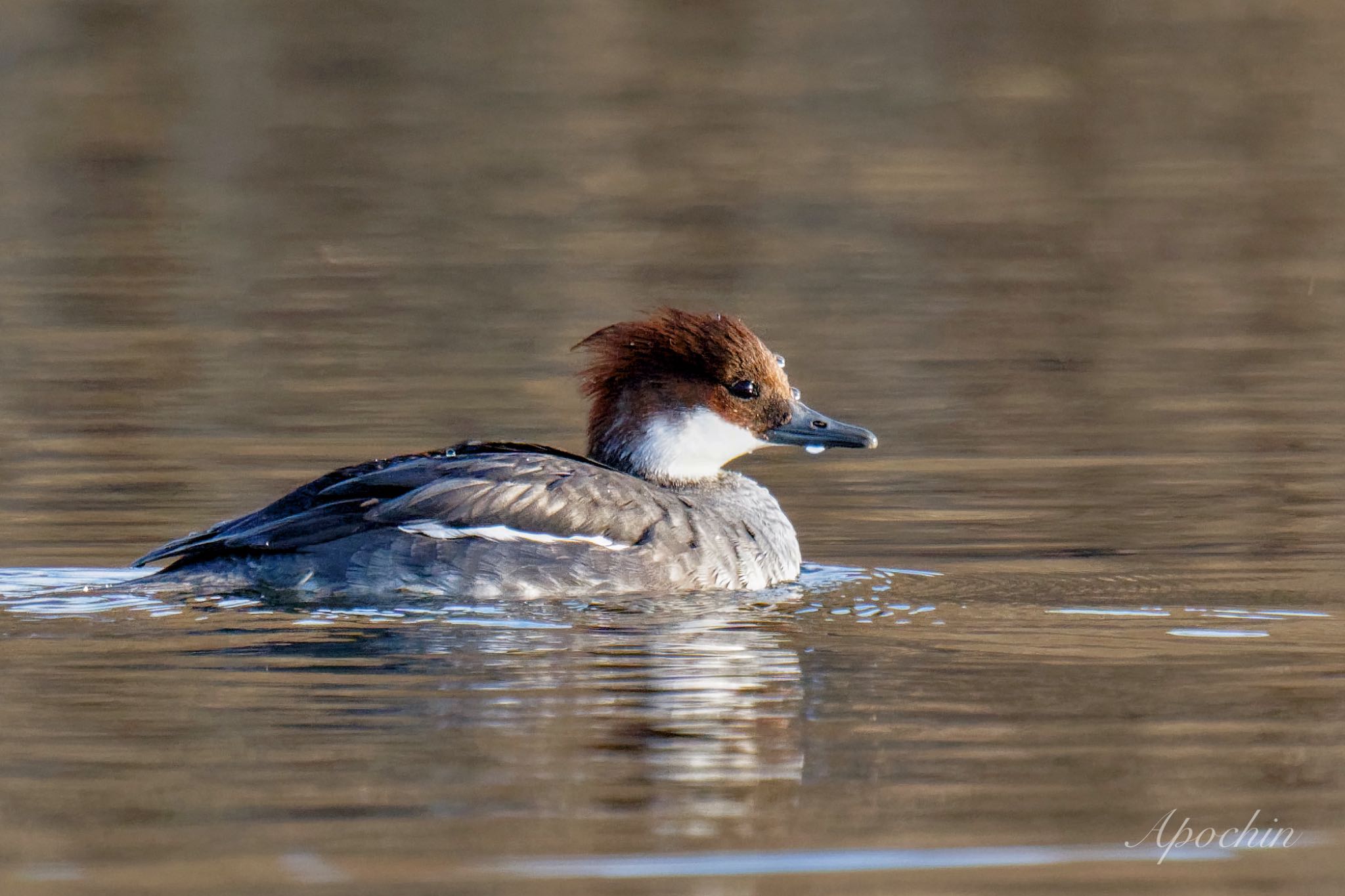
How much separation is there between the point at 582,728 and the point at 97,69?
2031 centimetres

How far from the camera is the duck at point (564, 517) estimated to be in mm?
8492

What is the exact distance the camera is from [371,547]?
8.50 meters

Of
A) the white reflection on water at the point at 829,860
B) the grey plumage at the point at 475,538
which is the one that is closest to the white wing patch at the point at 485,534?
the grey plumage at the point at 475,538

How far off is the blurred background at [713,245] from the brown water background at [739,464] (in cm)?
6

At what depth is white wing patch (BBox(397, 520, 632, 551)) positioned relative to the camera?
28.1 ft

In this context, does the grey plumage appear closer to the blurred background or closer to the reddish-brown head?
Answer: the reddish-brown head

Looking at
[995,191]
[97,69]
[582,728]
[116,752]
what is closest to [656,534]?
[582,728]

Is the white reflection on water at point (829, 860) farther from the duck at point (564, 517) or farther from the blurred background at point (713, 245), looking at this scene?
the blurred background at point (713, 245)

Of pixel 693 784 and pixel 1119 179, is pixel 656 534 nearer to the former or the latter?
pixel 693 784

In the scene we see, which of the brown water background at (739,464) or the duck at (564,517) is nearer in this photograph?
the brown water background at (739,464)
